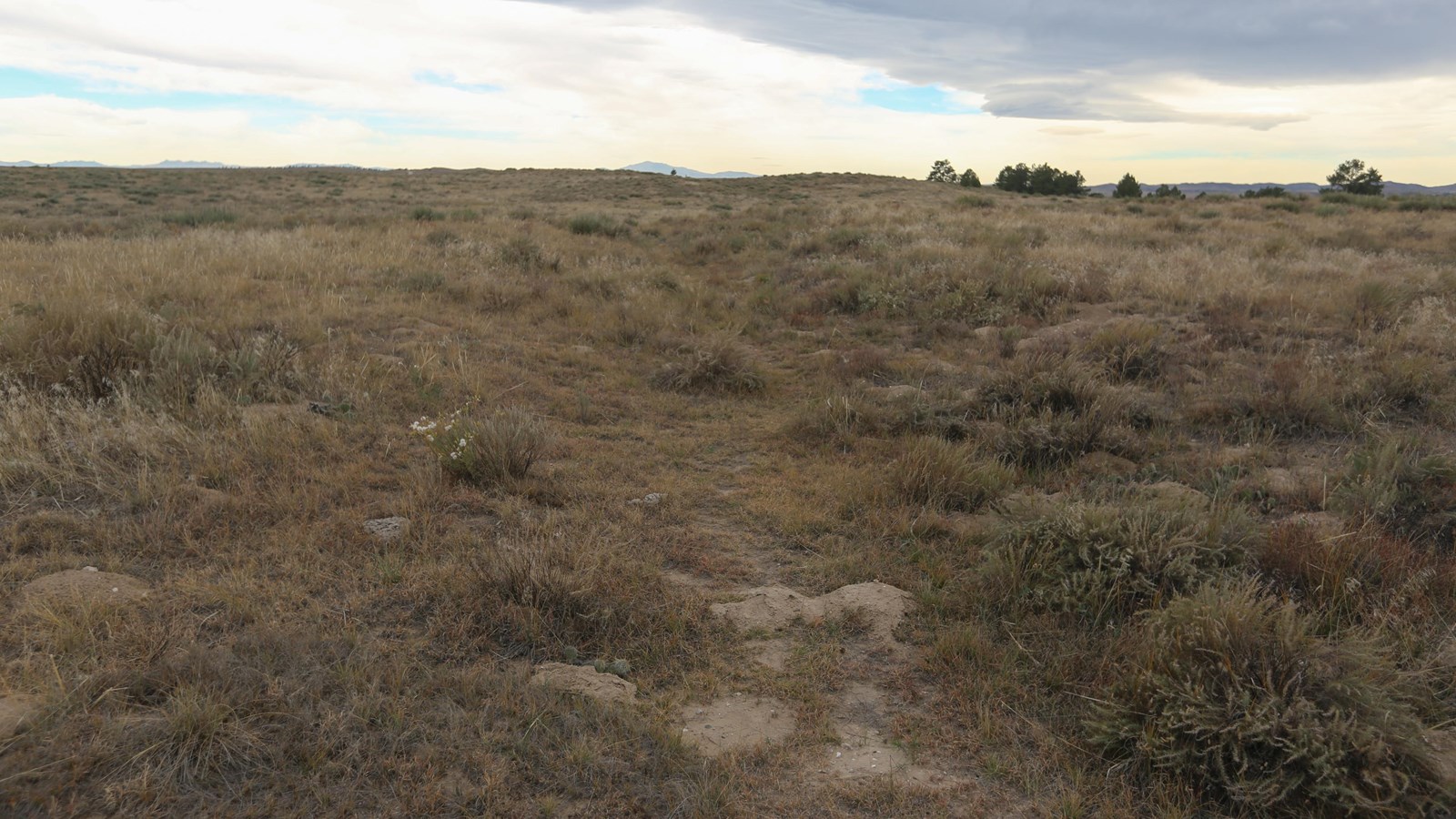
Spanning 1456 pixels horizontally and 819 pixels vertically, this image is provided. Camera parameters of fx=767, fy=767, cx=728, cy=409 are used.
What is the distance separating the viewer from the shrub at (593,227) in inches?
729

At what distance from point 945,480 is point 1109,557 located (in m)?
1.47

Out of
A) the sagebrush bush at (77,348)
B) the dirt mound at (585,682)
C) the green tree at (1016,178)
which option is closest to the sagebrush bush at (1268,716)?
the dirt mound at (585,682)

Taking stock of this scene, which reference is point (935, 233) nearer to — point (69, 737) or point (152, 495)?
point (152, 495)

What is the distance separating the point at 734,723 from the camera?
312cm

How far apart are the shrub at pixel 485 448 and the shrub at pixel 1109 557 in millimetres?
3006

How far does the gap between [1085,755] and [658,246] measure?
Answer: 1623 centimetres

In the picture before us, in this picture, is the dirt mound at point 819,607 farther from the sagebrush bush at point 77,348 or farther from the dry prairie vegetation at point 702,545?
the sagebrush bush at point 77,348

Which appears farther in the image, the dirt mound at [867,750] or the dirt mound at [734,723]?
the dirt mound at [734,723]

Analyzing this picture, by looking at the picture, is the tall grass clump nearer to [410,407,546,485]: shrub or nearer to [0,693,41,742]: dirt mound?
[410,407,546,485]: shrub

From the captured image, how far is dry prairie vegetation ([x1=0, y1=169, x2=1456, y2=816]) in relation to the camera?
2684 mm

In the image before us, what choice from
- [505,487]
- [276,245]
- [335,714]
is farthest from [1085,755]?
[276,245]

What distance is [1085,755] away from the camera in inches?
114

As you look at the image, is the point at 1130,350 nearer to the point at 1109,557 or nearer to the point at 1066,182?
the point at 1109,557

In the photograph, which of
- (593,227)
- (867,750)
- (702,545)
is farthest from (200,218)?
(867,750)
